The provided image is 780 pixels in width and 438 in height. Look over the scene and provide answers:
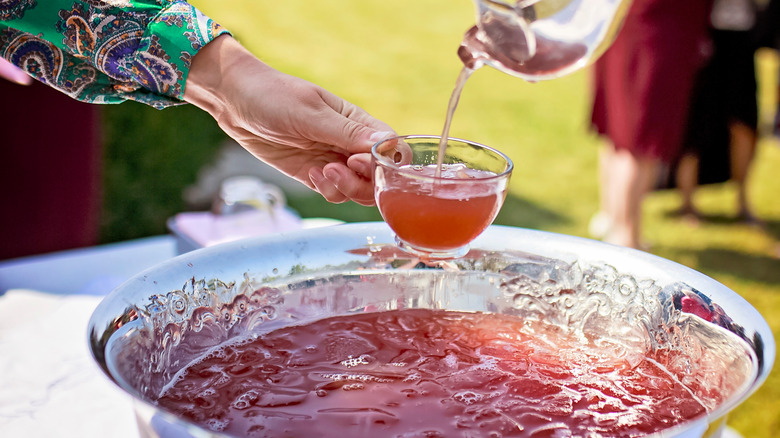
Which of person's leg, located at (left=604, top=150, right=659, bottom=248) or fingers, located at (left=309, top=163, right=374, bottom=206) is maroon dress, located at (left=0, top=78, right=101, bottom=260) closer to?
fingers, located at (left=309, top=163, right=374, bottom=206)

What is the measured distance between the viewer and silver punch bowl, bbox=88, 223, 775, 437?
43.1 inches

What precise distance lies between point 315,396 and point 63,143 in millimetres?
2197

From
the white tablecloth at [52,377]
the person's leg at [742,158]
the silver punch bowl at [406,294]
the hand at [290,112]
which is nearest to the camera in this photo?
the silver punch bowl at [406,294]

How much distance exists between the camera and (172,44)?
140 cm

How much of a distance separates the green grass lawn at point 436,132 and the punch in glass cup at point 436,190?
77.2 inches

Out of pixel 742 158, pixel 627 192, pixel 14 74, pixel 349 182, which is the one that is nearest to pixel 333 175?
pixel 349 182

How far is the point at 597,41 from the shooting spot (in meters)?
1.06

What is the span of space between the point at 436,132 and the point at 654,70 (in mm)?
2830

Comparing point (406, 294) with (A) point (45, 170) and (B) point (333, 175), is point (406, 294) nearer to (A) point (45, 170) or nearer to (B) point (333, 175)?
(B) point (333, 175)

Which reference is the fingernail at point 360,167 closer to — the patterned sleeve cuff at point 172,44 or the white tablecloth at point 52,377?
the patterned sleeve cuff at point 172,44

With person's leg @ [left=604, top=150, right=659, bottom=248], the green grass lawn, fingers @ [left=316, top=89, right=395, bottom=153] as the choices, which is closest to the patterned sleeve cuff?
fingers @ [left=316, top=89, right=395, bottom=153]

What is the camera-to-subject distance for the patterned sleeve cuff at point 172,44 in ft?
4.57

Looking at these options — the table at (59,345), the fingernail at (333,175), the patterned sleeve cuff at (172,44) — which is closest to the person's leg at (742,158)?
the table at (59,345)

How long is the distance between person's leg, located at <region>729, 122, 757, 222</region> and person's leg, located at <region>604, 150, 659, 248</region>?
101cm
